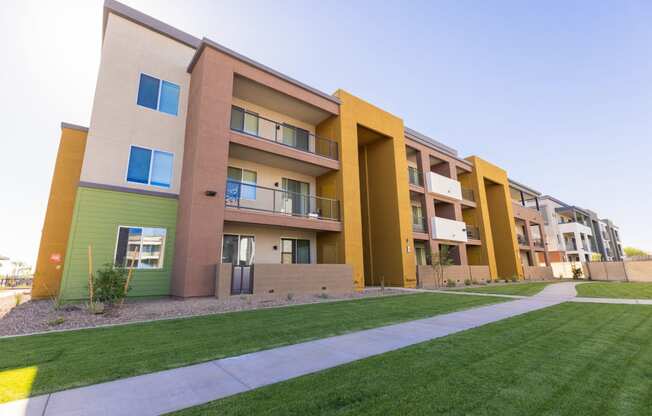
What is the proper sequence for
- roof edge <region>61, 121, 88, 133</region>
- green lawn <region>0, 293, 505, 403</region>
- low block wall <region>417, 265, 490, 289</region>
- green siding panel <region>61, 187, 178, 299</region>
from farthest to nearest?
low block wall <region>417, 265, 490, 289</region>
roof edge <region>61, 121, 88, 133</region>
green siding panel <region>61, 187, 178, 299</region>
green lawn <region>0, 293, 505, 403</region>

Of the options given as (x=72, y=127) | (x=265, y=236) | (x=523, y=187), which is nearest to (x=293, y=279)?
(x=265, y=236)

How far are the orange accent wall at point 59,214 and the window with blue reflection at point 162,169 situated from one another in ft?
10.5

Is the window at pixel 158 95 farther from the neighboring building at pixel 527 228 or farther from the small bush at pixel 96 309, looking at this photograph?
the neighboring building at pixel 527 228

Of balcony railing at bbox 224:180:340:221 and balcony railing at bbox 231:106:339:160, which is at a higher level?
balcony railing at bbox 231:106:339:160

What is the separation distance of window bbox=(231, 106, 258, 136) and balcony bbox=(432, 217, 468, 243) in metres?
13.3

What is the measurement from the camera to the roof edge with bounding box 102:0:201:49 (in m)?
12.1

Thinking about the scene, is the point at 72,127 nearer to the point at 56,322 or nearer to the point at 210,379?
the point at 56,322

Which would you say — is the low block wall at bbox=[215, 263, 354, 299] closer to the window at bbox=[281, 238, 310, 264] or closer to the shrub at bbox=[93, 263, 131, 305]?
the window at bbox=[281, 238, 310, 264]

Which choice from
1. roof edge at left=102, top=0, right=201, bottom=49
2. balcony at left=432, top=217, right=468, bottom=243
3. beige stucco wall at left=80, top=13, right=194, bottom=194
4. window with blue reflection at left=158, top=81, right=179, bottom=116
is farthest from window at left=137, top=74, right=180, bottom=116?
balcony at left=432, top=217, right=468, bottom=243

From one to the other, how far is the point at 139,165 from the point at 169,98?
356 cm

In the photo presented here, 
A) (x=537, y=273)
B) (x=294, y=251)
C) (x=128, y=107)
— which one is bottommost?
(x=537, y=273)

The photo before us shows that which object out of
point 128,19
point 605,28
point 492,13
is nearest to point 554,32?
point 605,28

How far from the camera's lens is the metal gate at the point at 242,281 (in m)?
10.7

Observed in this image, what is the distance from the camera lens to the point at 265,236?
558 inches
